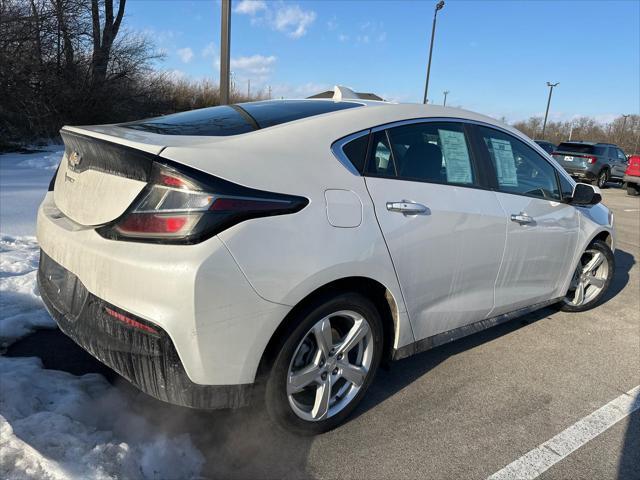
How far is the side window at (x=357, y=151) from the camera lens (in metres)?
2.38

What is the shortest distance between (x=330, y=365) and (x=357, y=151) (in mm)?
1079

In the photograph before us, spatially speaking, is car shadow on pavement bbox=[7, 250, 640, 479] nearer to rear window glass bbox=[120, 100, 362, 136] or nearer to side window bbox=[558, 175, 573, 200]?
rear window glass bbox=[120, 100, 362, 136]

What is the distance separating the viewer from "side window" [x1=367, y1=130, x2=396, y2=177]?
8.06 feet

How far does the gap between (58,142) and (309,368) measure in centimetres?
1395

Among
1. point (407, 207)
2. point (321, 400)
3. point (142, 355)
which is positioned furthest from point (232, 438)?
point (407, 207)

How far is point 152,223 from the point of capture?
1.91 metres

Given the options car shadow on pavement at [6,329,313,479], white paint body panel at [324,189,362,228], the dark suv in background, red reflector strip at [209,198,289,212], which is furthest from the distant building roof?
the dark suv in background

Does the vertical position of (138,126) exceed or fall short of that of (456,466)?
it exceeds it

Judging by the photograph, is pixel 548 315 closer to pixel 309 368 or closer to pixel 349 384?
pixel 349 384

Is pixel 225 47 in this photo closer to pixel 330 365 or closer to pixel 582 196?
pixel 582 196

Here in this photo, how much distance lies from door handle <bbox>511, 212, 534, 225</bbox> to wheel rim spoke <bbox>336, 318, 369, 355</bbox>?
4.42 ft

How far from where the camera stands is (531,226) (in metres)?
3.28

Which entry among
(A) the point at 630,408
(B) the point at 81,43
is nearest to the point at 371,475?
(A) the point at 630,408

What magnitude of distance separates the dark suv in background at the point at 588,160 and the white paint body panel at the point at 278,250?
57.4 feet
